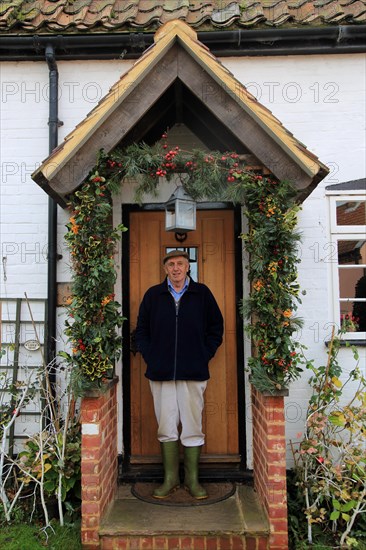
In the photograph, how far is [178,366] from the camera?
371 cm

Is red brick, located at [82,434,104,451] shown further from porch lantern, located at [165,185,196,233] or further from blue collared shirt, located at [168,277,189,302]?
porch lantern, located at [165,185,196,233]

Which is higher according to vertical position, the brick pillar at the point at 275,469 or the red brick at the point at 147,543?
the brick pillar at the point at 275,469

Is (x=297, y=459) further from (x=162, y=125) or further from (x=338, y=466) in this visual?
(x=162, y=125)

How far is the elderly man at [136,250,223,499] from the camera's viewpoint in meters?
3.73

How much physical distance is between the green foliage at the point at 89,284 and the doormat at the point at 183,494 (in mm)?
1181

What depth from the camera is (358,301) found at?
4477mm

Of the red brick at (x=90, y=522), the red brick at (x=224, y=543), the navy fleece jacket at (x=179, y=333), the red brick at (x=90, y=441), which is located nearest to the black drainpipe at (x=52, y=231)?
the navy fleece jacket at (x=179, y=333)

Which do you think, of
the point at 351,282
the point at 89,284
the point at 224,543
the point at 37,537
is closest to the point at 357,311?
the point at 351,282

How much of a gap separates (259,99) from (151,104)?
1.67 meters

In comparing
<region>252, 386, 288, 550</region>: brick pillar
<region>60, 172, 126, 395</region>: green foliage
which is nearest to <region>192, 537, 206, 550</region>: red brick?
<region>252, 386, 288, 550</region>: brick pillar

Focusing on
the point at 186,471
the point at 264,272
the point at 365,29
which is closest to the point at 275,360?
the point at 264,272

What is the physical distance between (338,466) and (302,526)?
0.58 metres

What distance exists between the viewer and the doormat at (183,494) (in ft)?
12.0

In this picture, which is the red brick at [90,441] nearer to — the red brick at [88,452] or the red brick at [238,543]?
the red brick at [88,452]
